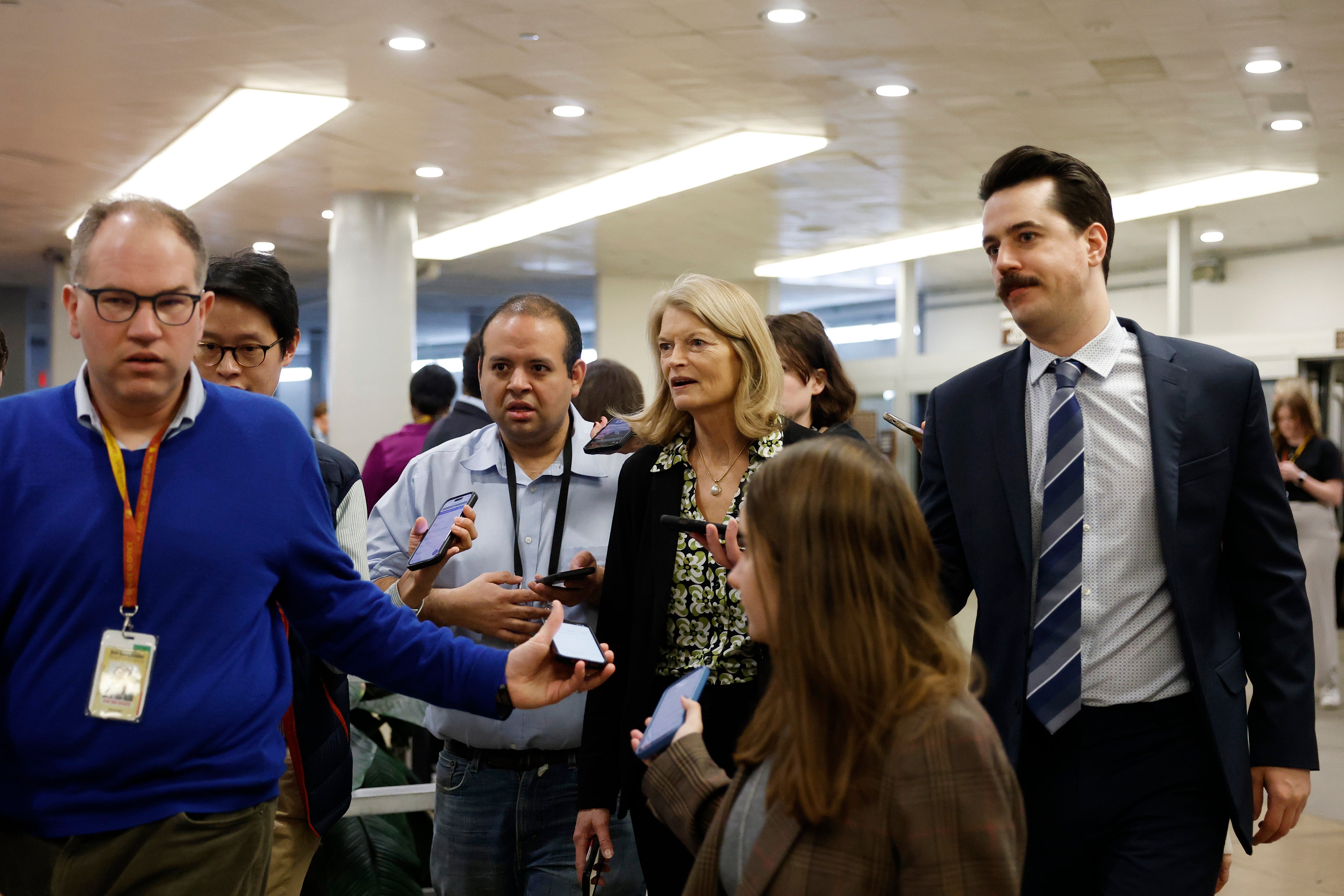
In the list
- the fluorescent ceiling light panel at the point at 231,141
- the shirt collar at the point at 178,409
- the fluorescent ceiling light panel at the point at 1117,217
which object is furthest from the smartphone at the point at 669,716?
the fluorescent ceiling light panel at the point at 1117,217

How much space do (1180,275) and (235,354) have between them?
12.3 m

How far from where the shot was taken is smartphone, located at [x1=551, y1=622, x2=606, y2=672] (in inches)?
80.3

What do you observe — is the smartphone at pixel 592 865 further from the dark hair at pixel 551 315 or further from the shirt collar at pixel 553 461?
the dark hair at pixel 551 315

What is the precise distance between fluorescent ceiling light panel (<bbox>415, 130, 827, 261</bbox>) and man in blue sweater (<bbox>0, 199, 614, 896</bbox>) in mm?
7885

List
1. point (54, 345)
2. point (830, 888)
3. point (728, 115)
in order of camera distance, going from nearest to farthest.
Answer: point (830, 888), point (728, 115), point (54, 345)

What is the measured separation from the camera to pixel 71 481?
67.2 inches

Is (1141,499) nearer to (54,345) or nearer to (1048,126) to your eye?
(1048,126)

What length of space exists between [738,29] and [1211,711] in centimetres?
551

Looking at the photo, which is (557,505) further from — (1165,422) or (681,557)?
(1165,422)

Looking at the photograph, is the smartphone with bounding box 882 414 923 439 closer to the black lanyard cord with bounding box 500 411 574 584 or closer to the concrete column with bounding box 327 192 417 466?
the black lanyard cord with bounding box 500 411 574 584

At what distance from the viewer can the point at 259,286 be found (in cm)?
264

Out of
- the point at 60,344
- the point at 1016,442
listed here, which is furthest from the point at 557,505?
the point at 60,344

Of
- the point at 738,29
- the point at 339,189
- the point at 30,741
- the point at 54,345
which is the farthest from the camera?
the point at 54,345

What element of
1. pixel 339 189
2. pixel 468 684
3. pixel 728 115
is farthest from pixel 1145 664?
pixel 339 189
